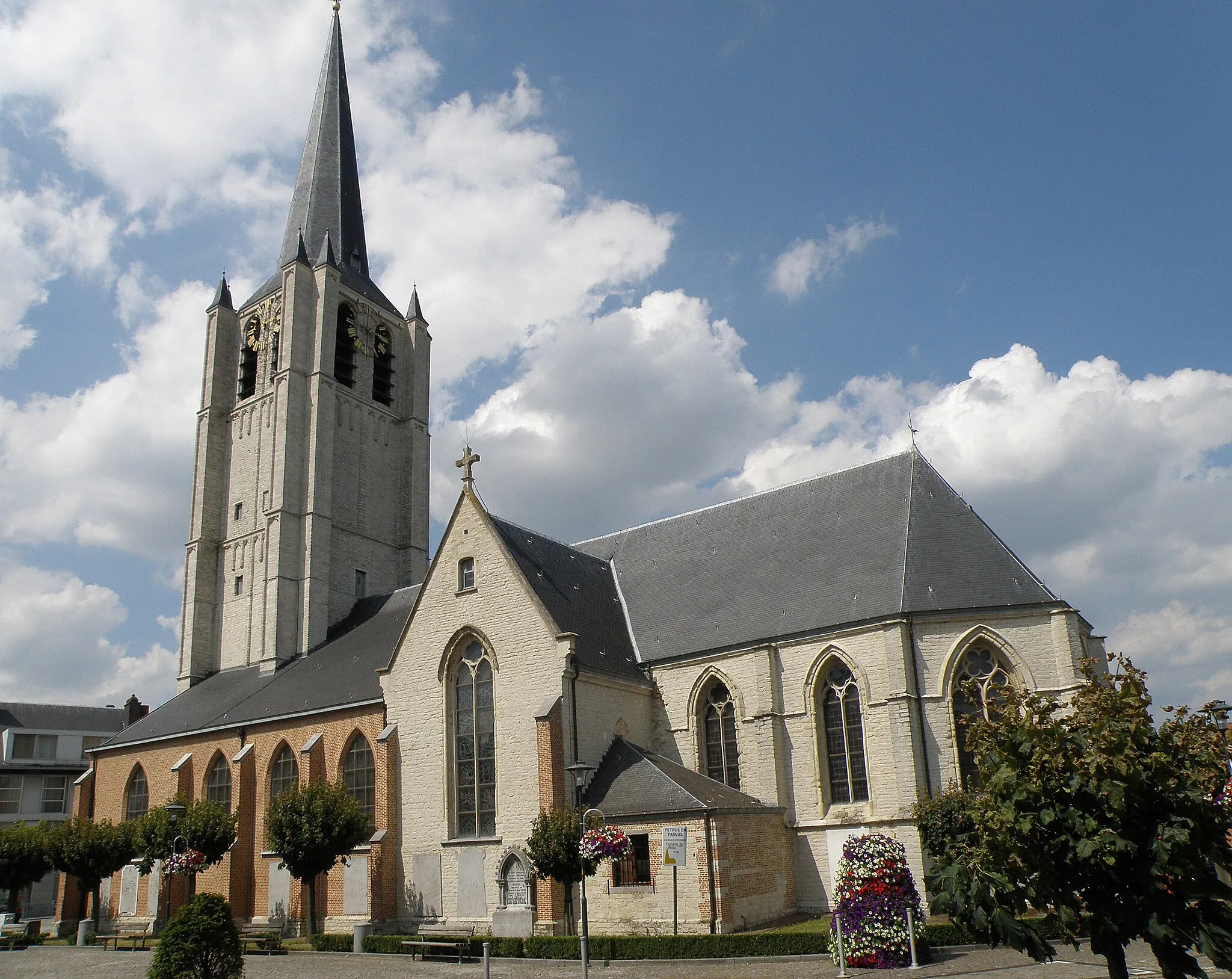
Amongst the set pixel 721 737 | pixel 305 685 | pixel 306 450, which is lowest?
pixel 721 737

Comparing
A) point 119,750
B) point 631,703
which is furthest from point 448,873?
point 119,750

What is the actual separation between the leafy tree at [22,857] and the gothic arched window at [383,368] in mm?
21694

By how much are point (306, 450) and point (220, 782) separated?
45.2 feet

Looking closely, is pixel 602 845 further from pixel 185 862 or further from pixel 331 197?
pixel 331 197

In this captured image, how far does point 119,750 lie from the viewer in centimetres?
3778

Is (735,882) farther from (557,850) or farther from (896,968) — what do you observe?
(896,968)

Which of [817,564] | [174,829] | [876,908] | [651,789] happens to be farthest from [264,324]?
[876,908]

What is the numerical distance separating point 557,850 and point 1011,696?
41.2 feet

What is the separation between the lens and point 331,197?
47375 mm

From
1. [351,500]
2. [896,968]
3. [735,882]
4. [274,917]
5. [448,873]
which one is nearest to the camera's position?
[896,968]

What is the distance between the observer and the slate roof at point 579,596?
88.0ft

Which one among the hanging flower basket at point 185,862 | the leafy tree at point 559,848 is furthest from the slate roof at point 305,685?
the leafy tree at point 559,848

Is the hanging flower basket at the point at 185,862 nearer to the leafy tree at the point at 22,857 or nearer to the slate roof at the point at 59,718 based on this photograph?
the leafy tree at the point at 22,857

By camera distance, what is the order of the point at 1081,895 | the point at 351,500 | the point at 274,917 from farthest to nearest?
the point at 351,500, the point at 274,917, the point at 1081,895
